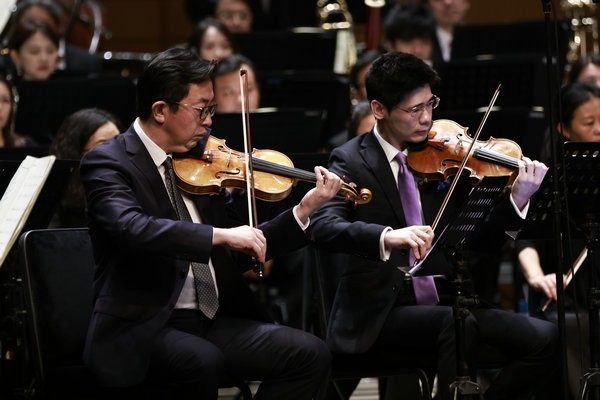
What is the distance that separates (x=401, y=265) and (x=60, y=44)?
363 centimetres

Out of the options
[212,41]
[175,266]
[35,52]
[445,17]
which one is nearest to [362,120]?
[175,266]

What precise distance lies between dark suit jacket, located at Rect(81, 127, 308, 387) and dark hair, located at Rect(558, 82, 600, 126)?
1.71 meters

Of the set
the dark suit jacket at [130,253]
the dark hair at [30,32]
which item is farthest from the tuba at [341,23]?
the dark suit jacket at [130,253]

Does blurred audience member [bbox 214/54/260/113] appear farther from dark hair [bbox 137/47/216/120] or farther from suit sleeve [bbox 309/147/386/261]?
dark hair [bbox 137/47/216/120]

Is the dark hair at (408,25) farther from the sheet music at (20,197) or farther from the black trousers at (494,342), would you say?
the sheet music at (20,197)

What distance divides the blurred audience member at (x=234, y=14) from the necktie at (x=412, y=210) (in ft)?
11.0

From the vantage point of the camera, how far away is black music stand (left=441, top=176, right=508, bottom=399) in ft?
8.58

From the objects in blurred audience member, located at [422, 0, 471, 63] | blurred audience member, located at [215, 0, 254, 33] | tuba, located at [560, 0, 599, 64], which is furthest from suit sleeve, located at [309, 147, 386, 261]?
tuba, located at [560, 0, 599, 64]

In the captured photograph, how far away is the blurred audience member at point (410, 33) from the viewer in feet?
A: 17.7

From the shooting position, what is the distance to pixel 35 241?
9.39ft

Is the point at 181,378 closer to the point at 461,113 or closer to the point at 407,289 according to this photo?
the point at 407,289

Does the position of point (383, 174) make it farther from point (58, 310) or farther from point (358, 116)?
point (58, 310)

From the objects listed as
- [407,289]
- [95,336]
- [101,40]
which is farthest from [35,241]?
[101,40]

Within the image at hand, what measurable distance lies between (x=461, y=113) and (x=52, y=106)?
1.94 meters
